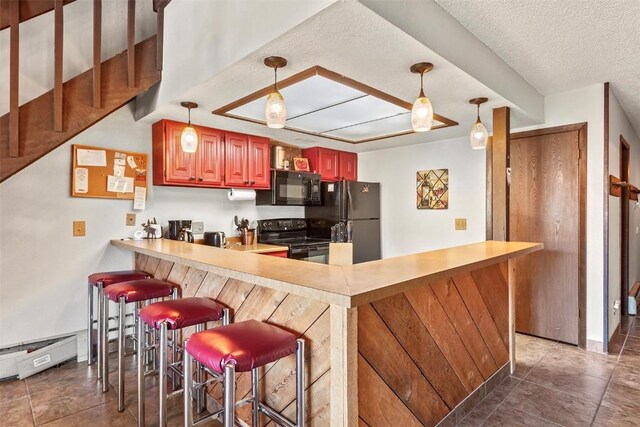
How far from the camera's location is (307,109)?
2.94 metres

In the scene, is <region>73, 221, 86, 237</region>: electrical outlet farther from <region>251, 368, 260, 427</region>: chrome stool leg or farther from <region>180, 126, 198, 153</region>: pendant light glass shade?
<region>251, 368, 260, 427</region>: chrome stool leg

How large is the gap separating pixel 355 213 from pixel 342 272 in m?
3.00

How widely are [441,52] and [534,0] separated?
0.54 meters

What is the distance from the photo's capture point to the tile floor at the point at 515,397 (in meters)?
2.01

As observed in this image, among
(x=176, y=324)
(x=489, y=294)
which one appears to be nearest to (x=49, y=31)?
(x=176, y=324)

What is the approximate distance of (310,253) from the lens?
3.96m

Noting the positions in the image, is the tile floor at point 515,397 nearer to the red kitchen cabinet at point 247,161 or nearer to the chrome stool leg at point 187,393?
the chrome stool leg at point 187,393

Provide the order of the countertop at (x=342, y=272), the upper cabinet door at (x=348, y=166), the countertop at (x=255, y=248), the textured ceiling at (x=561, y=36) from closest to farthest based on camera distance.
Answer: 1. the countertop at (x=342, y=272)
2. the textured ceiling at (x=561, y=36)
3. the countertop at (x=255, y=248)
4. the upper cabinet door at (x=348, y=166)

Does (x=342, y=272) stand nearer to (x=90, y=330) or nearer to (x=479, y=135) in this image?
(x=479, y=135)

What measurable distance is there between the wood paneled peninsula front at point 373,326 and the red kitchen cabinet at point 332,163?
260 centimetres

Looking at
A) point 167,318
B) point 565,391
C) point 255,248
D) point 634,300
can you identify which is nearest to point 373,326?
point 167,318

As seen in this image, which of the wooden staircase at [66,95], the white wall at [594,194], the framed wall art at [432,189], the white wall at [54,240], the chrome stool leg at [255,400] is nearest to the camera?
the chrome stool leg at [255,400]

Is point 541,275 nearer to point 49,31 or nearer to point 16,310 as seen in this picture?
point 16,310

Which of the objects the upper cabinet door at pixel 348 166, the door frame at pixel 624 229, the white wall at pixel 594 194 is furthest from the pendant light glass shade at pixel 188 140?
the door frame at pixel 624 229
